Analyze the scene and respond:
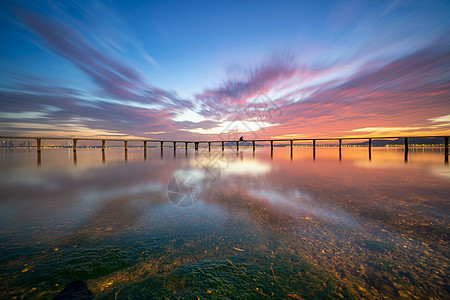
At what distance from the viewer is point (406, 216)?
15.2 feet

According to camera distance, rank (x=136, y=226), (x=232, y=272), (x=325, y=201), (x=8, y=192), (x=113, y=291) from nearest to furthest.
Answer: (x=113, y=291), (x=232, y=272), (x=136, y=226), (x=325, y=201), (x=8, y=192)

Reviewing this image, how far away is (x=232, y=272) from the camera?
2555mm

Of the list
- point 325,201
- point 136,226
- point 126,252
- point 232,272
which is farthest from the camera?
point 325,201

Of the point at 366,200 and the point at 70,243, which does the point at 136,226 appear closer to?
the point at 70,243

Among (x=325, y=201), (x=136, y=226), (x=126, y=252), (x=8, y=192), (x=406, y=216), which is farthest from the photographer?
(x=8, y=192)

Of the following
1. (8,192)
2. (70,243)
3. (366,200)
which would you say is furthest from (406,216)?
(8,192)

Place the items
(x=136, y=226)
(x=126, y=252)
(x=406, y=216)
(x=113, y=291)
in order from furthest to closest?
(x=406, y=216) → (x=136, y=226) → (x=126, y=252) → (x=113, y=291)

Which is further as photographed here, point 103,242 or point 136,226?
point 136,226

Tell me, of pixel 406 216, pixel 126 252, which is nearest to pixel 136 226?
pixel 126 252

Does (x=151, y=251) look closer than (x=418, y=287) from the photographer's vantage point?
No

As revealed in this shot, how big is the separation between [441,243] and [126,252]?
19.5ft

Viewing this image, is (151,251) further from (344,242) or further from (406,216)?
(406,216)

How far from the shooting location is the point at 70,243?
11.0 feet

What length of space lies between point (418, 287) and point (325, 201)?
4.05 m
